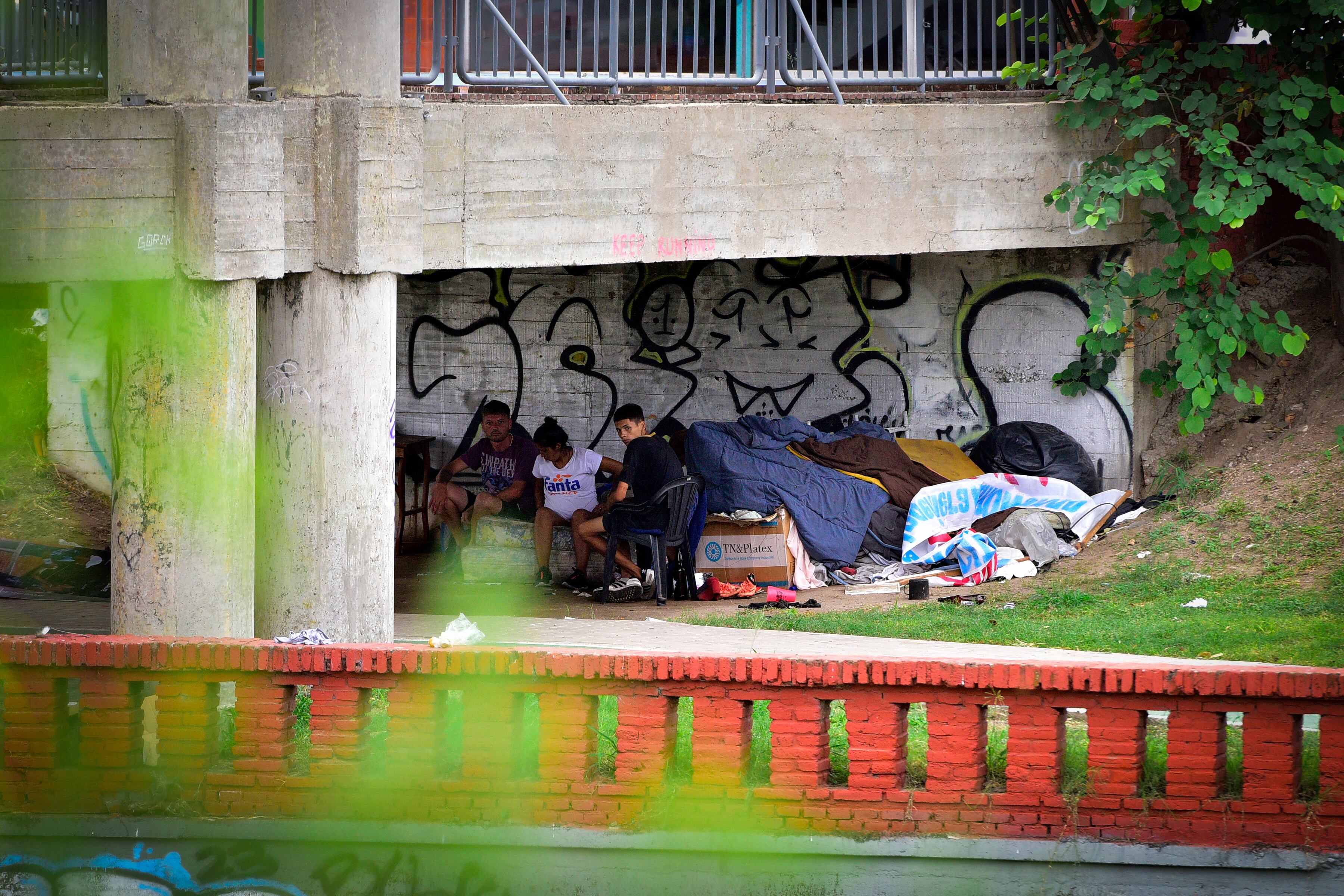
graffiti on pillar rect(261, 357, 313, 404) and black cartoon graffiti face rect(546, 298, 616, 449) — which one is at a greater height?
black cartoon graffiti face rect(546, 298, 616, 449)

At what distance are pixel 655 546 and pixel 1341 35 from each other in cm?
613

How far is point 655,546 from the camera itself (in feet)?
32.9

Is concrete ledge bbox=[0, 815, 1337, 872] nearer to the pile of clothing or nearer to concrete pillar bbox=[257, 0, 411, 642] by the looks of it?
concrete pillar bbox=[257, 0, 411, 642]

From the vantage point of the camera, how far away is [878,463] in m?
11.3

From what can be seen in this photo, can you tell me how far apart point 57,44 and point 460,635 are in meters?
4.91

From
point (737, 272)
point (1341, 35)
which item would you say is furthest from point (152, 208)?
point (1341, 35)

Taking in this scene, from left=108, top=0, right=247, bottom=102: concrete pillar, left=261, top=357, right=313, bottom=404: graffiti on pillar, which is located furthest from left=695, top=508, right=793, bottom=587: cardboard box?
left=108, top=0, right=247, bottom=102: concrete pillar

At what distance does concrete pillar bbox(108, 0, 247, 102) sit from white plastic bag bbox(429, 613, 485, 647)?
2.95 meters

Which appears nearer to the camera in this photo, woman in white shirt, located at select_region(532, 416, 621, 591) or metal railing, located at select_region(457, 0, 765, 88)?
metal railing, located at select_region(457, 0, 765, 88)

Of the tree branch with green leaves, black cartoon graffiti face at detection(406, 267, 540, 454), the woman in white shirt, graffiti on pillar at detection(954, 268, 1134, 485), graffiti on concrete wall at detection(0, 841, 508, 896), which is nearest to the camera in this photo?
graffiti on concrete wall at detection(0, 841, 508, 896)

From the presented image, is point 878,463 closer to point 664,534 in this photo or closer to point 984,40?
point 664,534

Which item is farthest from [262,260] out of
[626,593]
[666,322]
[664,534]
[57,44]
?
[666,322]

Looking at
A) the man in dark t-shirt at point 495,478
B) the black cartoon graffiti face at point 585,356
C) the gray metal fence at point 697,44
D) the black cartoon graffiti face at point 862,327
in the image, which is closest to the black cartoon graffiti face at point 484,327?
the black cartoon graffiti face at point 585,356

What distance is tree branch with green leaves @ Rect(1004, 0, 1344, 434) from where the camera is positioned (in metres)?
9.48
